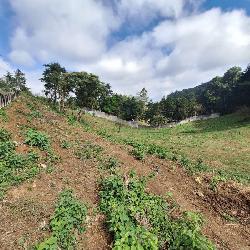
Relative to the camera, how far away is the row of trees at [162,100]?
7069 centimetres

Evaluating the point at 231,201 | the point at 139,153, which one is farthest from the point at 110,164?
the point at 231,201

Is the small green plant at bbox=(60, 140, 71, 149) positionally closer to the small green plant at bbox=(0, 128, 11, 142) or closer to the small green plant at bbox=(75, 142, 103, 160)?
the small green plant at bbox=(75, 142, 103, 160)

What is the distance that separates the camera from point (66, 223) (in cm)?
1196

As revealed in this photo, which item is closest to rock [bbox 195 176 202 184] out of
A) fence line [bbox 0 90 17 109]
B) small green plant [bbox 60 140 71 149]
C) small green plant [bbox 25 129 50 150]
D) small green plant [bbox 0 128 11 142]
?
small green plant [bbox 60 140 71 149]

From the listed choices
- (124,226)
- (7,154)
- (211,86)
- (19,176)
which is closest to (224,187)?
(124,226)

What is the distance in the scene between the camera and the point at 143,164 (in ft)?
60.3

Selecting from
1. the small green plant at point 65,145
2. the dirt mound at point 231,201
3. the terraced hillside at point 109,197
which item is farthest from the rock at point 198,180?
the small green plant at point 65,145

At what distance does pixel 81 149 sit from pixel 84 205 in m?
6.29

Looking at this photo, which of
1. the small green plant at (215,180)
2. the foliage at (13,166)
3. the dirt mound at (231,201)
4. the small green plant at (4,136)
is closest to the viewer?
the foliage at (13,166)

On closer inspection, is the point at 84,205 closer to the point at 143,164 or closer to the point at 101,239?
the point at 101,239

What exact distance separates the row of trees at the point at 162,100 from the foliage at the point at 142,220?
50168mm

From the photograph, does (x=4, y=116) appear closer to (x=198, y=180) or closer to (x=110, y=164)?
(x=110, y=164)

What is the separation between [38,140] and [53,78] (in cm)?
3400

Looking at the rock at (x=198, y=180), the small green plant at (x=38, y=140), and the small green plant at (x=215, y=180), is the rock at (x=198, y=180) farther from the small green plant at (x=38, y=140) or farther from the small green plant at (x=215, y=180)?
the small green plant at (x=38, y=140)
